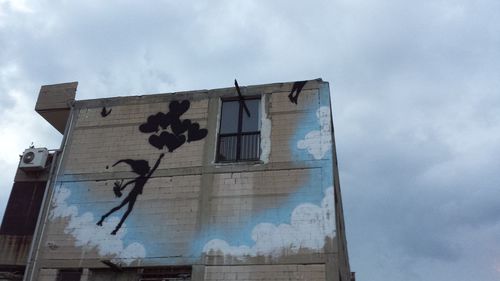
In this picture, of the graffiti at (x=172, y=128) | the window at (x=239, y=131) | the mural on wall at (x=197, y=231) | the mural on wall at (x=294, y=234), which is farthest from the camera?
the graffiti at (x=172, y=128)

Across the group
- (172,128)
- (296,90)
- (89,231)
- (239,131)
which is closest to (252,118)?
(239,131)

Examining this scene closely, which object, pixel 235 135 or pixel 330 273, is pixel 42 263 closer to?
pixel 235 135

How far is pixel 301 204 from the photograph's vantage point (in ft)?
38.2

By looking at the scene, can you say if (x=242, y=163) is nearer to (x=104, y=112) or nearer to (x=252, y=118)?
(x=252, y=118)

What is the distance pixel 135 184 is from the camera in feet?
42.5

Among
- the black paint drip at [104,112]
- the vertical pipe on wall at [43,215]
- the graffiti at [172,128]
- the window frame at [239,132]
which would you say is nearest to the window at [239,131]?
the window frame at [239,132]

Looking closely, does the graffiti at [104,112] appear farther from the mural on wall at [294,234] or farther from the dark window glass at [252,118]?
the mural on wall at [294,234]

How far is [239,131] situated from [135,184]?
330 cm

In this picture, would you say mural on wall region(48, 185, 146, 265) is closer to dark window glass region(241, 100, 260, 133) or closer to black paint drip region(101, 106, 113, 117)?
black paint drip region(101, 106, 113, 117)

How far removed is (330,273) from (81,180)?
7540 millimetres

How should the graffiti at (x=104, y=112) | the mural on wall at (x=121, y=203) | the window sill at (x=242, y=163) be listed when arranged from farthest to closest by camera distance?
1. the graffiti at (x=104, y=112)
2. the window sill at (x=242, y=163)
3. the mural on wall at (x=121, y=203)

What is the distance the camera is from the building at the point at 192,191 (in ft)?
37.3

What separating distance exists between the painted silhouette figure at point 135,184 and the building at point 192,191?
31 millimetres

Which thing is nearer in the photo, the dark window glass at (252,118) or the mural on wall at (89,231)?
the mural on wall at (89,231)
